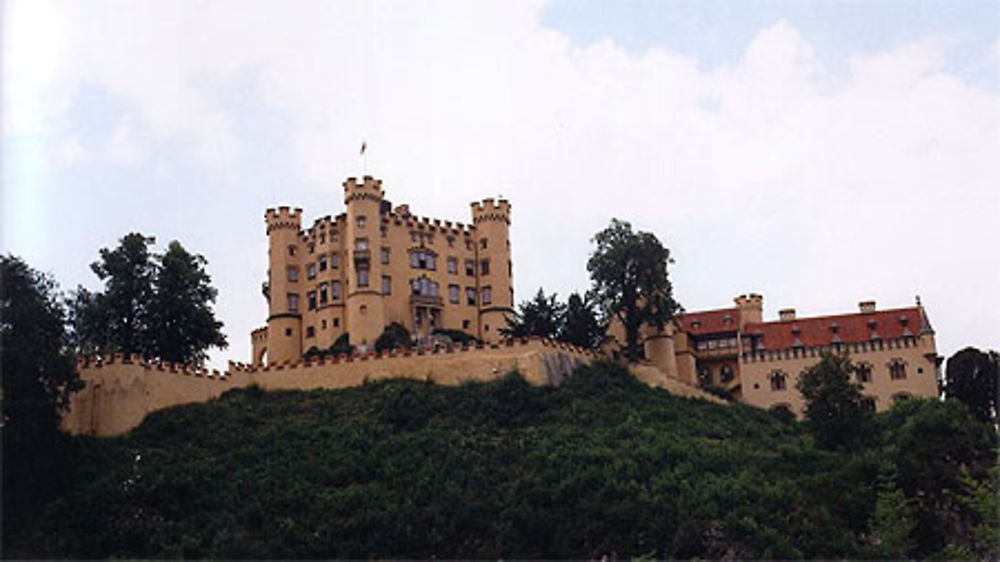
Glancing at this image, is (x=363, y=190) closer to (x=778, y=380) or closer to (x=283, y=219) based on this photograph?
(x=283, y=219)

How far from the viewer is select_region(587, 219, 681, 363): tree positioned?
7144 cm

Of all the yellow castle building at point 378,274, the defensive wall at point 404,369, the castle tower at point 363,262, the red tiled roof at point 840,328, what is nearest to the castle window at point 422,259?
the yellow castle building at point 378,274

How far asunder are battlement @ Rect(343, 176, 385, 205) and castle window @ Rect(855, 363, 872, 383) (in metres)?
30.1

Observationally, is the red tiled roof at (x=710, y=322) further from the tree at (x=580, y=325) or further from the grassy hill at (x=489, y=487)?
the grassy hill at (x=489, y=487)

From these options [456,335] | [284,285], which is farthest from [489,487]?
[284,285]

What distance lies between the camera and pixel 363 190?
75.5 metres

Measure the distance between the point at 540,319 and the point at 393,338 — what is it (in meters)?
8.93

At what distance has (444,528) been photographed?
145 feet

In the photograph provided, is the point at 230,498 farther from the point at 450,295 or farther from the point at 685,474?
the point at 450,295

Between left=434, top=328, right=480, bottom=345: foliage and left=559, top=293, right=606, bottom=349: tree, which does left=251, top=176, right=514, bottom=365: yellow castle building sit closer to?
left=434, top=328, right=480, bottom=345: foliage

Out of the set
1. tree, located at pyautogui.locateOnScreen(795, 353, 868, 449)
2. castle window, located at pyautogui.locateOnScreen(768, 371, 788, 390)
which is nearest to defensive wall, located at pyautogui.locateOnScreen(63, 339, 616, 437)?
tree, located at pyautogui.locateOnScreen(795, 353, 868, 449)

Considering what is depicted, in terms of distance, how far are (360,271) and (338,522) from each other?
3149 centimetres

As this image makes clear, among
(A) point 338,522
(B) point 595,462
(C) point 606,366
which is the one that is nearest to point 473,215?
(C) point 606,366

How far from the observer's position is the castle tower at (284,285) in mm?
76438
